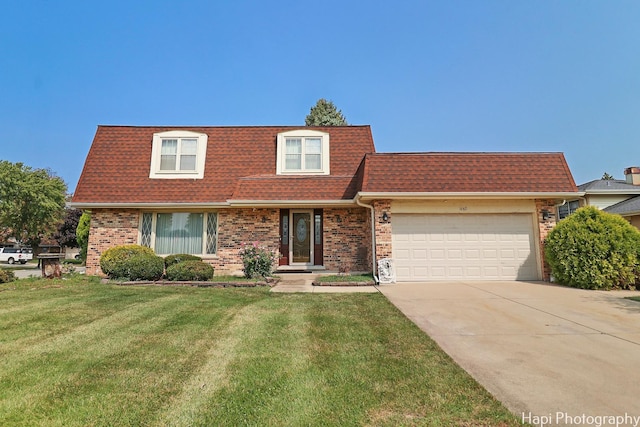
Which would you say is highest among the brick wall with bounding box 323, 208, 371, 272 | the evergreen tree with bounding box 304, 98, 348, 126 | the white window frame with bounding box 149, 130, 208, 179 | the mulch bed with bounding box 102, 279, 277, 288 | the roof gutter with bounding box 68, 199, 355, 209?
the evergreen tree with bounding box 304, 98, 348, 126

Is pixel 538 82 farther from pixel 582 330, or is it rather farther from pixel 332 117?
pixel 332 117

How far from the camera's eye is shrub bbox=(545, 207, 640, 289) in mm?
8414

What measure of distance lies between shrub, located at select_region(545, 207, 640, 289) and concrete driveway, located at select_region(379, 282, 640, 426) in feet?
2.35

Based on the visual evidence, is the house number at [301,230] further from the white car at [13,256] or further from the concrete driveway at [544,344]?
the white car at [13,256]

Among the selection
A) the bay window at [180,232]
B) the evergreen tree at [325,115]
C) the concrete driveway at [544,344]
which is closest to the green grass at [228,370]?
the concrete driveway at [544,344]

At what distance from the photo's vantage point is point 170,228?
1203 centimetres

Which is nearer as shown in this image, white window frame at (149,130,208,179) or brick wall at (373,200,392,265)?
brick wall at (373,200,392,265)

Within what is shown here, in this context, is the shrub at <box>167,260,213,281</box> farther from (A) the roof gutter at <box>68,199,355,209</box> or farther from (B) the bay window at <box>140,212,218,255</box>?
(A) the roof gutter at <box>68,199,355,209</box>

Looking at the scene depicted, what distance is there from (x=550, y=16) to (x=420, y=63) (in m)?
4.78

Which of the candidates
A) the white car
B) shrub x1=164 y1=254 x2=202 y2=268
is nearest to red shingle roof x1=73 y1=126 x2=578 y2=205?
shrub x1=164 y1=254 x2=202 y2=268

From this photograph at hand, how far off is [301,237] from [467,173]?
642 centimetres

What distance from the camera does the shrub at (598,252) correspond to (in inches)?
331

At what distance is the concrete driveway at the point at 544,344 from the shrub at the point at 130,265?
7484 millimetres

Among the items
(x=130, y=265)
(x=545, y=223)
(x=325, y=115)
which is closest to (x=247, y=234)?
(x=130, y=265)
